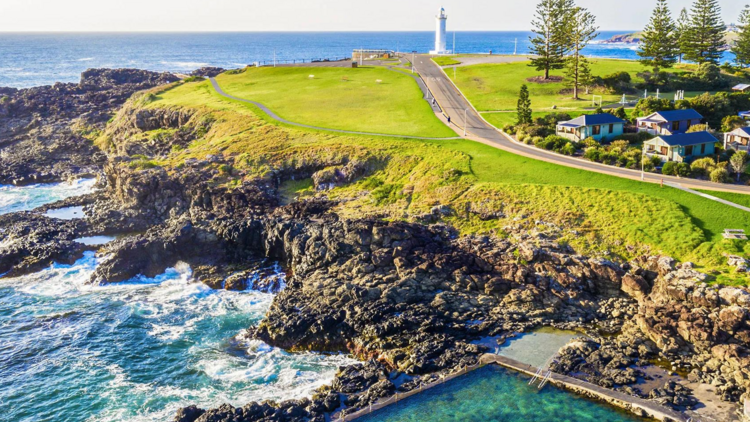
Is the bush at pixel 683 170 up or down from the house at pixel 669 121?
down

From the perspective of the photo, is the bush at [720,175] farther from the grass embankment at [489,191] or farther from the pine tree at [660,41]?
the pine tree at [660,41]

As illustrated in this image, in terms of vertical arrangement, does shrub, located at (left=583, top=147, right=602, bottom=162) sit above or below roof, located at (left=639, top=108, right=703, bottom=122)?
below

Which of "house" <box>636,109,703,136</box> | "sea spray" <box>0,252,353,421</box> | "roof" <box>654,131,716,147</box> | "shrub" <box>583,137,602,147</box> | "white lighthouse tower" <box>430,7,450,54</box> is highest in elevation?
"white lighthouse tower" <box>430,7,450,54</box>

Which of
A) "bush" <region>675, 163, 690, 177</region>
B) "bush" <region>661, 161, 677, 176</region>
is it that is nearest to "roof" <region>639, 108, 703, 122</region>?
"bush" <region>661, 161, 677, 176</region>

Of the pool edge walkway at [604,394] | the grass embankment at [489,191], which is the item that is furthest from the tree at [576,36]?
the pool edge walkway at [604,394]

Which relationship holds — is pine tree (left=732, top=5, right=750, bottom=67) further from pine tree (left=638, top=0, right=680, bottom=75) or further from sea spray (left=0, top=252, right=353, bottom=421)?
sea spray (left=0, top=252, right=353, bottom=421)

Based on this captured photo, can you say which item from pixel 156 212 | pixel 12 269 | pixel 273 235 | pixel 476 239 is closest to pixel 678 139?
pixel 476 239
